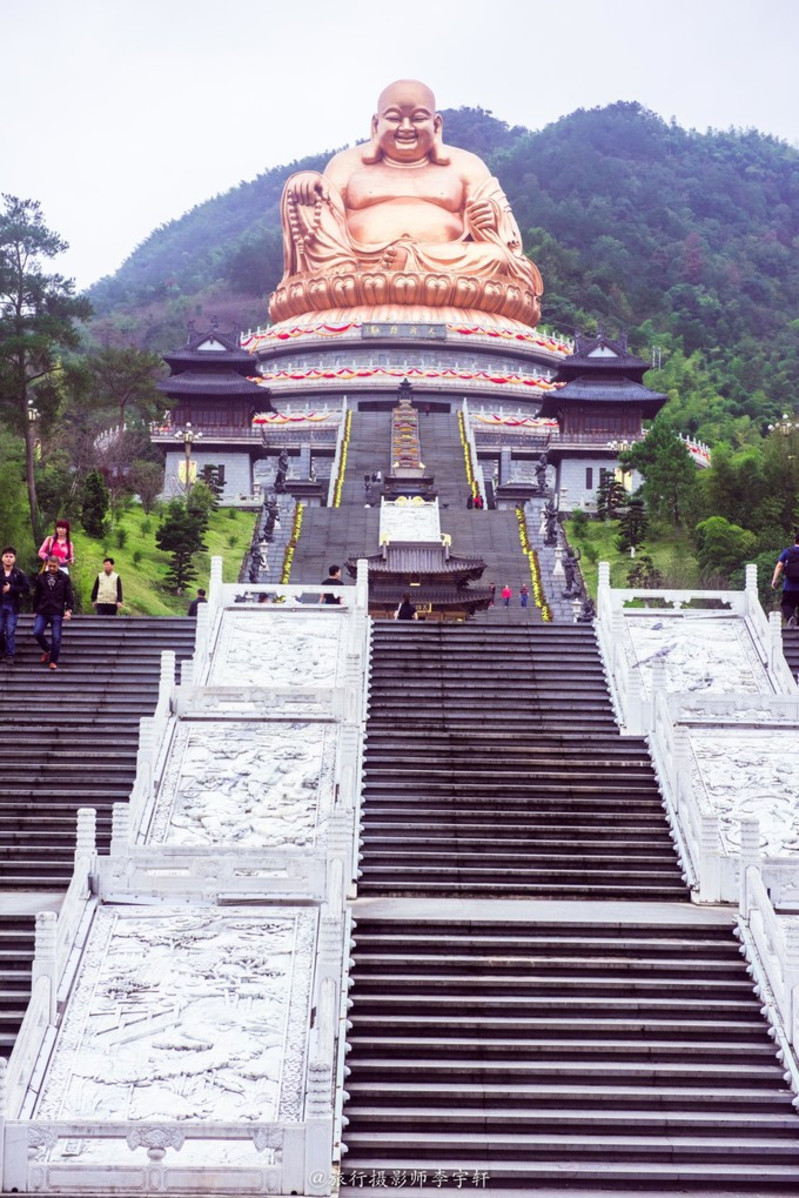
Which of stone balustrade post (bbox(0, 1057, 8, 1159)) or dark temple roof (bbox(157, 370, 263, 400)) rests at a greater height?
dark temple roof (bbox(157, 370, 263, 400))

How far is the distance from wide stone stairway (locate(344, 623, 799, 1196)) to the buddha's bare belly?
120 feet

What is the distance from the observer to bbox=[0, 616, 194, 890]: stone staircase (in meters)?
13.8

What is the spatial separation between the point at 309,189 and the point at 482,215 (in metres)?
5.25

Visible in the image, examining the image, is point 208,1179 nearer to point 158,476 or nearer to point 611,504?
point 611,504

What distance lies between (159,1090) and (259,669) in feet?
26.2

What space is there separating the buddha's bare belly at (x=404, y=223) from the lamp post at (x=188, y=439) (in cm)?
1192

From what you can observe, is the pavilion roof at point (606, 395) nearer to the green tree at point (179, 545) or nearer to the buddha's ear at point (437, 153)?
the buddha's ear at point (437, 153)

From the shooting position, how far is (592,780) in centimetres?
1480

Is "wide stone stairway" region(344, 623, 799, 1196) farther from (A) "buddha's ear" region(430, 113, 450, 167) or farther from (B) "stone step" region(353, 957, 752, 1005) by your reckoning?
(A) "buddha's ear" region(430, 113, 450, 167)

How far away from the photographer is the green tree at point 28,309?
26969 mm

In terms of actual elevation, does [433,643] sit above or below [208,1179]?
above

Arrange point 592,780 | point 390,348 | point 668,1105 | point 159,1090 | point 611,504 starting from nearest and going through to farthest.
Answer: point 159,1090 < point 668,1105 < point 592,780 < point 611,504 < point 390,348

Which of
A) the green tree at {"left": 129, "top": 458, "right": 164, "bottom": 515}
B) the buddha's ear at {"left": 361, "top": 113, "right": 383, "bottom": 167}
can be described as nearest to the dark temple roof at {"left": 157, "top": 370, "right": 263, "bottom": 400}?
the green tree at {"left": 129, "top": 458, "right": 164, "bottom": 515}

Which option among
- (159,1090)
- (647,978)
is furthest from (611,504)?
(159,1090)
